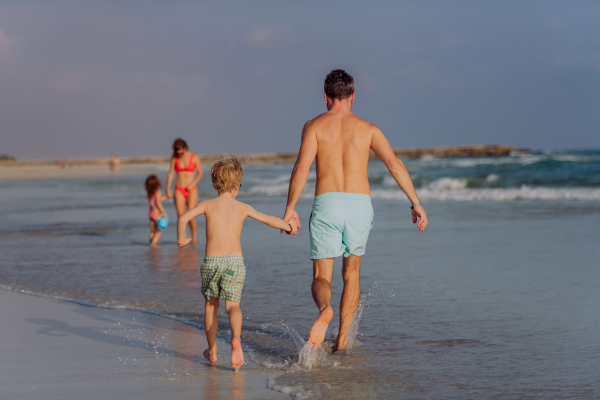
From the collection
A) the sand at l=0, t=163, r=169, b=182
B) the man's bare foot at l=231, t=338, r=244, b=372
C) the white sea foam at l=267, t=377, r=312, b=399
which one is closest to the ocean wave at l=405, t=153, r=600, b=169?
the sand at l=0, t=163, r=169, b=182

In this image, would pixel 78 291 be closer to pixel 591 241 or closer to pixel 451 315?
pixel 451 315

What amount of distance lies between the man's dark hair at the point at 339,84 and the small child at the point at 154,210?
6.08 m

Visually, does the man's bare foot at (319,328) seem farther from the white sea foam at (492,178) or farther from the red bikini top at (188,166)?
the white sea foam at (492,178)

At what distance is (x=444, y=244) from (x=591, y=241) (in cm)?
203

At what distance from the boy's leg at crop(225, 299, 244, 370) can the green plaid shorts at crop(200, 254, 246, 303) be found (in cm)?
6

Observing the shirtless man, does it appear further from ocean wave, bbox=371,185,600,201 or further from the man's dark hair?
ocean wave, bbox=371,185,600,201

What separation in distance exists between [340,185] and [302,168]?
278mm

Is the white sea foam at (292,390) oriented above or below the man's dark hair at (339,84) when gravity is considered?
below

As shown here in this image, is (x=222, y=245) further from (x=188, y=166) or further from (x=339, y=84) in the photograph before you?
(x=188, y=166)

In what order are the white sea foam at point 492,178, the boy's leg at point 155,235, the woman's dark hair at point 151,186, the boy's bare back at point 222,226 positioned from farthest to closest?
1. the white sea foam at point 492,178
2. the woman's dark hair at point 151,186
3. the boy's leg at point 155,235
4. the boy's bare back at point 222,226

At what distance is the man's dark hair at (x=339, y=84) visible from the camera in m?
4.12

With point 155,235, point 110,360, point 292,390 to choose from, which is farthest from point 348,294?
point 155,235

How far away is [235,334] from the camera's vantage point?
12.2 feet

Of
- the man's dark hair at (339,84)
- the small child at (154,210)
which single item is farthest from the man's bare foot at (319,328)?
the small child at (154,210)
